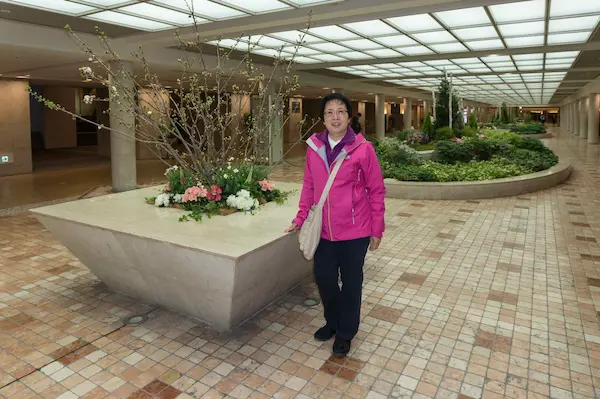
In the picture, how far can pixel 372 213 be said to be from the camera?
2.76m

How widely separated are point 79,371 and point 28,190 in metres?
8.60

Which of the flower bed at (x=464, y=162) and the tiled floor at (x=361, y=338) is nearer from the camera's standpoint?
the tiled floor at (x=361, y=338)

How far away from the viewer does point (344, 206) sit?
2697mm

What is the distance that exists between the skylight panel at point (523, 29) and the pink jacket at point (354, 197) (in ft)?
24.5

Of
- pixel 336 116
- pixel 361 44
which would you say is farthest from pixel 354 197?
pixel 361 44

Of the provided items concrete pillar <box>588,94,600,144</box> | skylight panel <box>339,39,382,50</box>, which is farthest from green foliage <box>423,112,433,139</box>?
concrete pillar <box>588,94,600,144</box>

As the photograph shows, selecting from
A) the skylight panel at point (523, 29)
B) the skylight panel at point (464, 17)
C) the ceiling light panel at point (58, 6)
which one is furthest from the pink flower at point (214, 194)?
the skylight panel at point (523, 29)

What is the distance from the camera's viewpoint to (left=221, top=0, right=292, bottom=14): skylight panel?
22.4 feet

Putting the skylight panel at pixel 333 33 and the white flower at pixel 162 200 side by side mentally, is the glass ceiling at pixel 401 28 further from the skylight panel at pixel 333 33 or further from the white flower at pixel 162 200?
the white flower at pixel 162 200

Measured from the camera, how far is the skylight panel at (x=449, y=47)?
1057 cm

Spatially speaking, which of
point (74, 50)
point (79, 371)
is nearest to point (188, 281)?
point (79, 371)

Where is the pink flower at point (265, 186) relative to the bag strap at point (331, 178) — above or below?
below

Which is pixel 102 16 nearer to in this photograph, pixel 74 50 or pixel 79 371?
pixel 74 50

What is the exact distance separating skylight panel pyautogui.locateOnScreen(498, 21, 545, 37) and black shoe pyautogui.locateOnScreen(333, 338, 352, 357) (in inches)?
313
